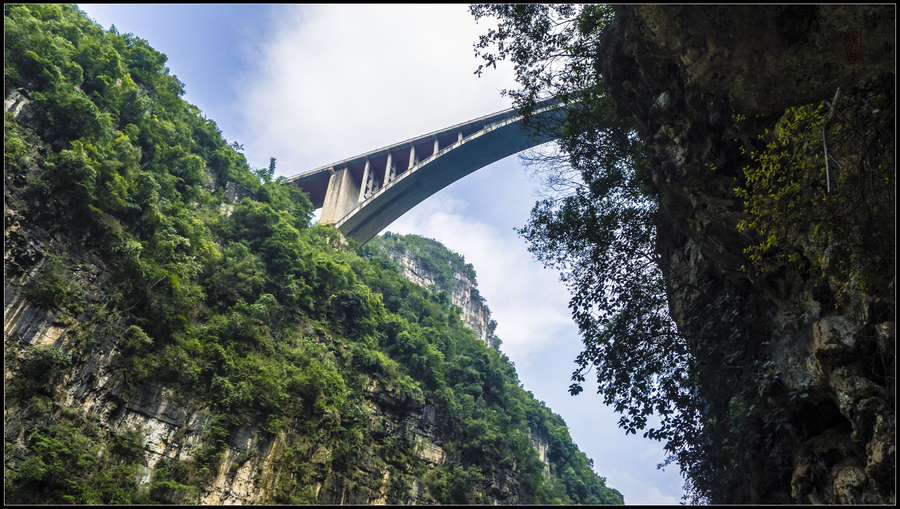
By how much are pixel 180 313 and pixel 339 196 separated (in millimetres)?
14558

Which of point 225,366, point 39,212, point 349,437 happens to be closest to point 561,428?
point 349,437

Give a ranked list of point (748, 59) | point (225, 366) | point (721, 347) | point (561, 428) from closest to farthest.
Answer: point (748, 59), point (721, 347), point (225, 366), point (561, 428)

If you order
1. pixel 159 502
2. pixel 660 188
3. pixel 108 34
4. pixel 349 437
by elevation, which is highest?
pixel 108 34

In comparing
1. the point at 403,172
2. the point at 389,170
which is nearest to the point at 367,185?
the point at 389,170

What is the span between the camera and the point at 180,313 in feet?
46.4

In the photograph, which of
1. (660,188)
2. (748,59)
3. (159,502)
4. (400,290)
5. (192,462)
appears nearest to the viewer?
(748,59)

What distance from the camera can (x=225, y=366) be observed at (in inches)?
559

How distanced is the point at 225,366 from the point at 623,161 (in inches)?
472

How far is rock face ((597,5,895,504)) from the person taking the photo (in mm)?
4586

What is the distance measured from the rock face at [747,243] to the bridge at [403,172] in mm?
18868

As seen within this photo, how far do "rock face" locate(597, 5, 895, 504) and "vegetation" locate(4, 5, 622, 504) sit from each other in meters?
12.1

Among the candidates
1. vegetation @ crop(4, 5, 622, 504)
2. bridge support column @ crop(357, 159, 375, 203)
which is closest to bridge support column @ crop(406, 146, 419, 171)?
bridge support column @ crop(357, 159, 375, 203)

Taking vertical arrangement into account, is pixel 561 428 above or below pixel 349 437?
above

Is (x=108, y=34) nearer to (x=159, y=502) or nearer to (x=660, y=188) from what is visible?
(x=159, y=502)
